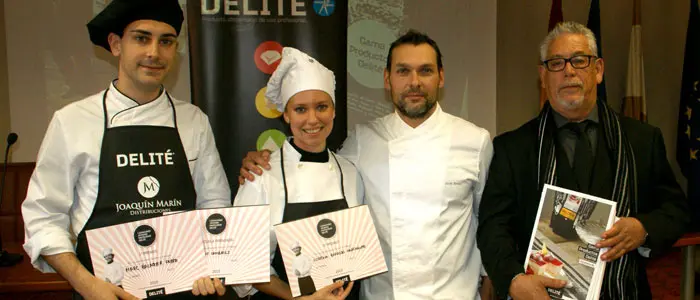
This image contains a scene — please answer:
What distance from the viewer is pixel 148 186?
73.5 inches

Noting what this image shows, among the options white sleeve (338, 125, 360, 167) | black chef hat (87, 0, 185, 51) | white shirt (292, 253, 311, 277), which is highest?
black chef hat (87, 0, 185, 51)

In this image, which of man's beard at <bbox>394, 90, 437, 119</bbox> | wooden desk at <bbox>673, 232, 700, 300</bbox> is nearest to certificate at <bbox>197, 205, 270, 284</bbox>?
man's beard at <bbox>394, 90, 437, 119</bbox>

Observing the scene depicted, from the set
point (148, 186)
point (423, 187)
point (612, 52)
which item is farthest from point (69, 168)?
point (612, 52)

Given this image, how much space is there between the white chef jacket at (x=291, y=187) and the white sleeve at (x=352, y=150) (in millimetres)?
204

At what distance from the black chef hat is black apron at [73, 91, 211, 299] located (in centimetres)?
25

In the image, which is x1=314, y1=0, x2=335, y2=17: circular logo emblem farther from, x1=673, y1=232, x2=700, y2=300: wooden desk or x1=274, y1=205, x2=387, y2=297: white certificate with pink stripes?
x1=673, y1=232, x2=700, y2=300: wooden desk

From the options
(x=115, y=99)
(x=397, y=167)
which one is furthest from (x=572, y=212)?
(x=115, y=99)

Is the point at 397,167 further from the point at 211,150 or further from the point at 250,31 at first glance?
the point at 250,31

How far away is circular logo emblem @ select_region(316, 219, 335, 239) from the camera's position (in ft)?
5.90

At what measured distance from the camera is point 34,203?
1776mm

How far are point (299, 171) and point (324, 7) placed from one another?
6.15 ft

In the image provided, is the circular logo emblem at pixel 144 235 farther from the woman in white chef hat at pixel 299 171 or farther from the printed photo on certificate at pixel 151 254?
the woman in white chef hat at pixel 299 171

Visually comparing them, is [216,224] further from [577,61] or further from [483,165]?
[577,61]

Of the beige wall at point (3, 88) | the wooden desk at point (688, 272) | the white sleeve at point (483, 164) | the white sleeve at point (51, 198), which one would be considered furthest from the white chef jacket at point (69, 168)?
the beige wall at point (3, 88)
